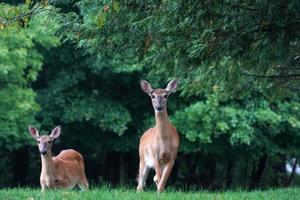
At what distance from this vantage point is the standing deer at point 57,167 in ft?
45.8

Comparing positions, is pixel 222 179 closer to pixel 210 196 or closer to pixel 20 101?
pixel 20 101

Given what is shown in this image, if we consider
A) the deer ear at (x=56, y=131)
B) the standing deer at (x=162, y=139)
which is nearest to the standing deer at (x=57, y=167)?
the deer ear at (x=56, y=131)

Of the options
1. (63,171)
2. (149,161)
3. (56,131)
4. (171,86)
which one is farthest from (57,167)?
(171,86)

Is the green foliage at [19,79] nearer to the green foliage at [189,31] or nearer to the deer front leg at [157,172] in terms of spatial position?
the green foliage at [189,31]

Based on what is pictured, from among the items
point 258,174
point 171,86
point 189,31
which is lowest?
point 258,174

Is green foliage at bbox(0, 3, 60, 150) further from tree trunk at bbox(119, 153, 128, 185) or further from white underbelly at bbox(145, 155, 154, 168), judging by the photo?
white underbelly at bbox(145, 155, 154, 168)

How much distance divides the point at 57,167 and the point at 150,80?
8330 millimetres

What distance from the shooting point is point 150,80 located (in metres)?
22.3

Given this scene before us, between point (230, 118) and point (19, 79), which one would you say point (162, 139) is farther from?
point (230, 118)

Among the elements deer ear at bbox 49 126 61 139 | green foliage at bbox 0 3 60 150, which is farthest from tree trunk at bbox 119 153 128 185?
deer ear at bbox 49 126 61 139

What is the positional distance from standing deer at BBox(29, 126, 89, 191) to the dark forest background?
1.87 m

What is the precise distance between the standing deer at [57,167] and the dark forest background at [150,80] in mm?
1867

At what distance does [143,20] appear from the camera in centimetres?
1055

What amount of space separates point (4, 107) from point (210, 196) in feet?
37.2
